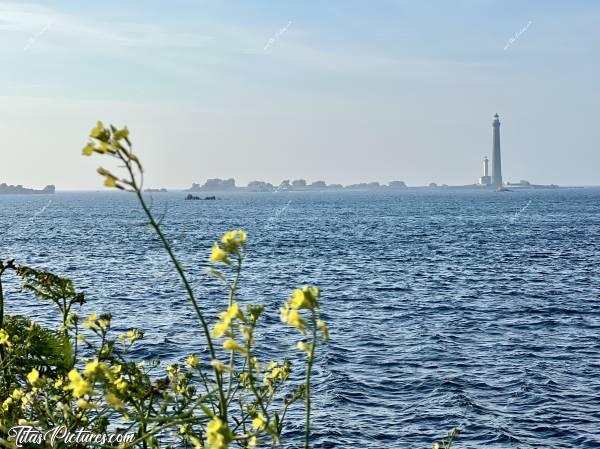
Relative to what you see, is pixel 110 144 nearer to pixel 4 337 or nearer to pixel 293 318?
pixel 293 318

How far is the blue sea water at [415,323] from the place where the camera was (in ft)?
58.0

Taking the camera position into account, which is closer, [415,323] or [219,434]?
[219,434]

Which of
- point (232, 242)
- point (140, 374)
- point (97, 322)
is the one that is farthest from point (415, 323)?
point (232, 242)

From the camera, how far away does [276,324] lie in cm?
2869

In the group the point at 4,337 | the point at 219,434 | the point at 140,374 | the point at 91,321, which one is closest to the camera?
the point at 219,434

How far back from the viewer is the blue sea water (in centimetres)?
1769

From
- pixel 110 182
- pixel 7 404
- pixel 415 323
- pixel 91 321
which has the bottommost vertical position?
pixel 415 323

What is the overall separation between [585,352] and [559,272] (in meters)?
23.7

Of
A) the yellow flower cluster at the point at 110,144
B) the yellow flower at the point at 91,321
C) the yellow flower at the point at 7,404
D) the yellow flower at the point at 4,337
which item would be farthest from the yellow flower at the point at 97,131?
the yellow flower at the point at 7,404

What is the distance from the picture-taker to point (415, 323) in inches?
1179

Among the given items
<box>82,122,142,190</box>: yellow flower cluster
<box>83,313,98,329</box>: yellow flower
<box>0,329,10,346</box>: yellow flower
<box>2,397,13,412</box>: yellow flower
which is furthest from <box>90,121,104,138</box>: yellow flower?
<box>2,397,13,412</box>: yellow flower

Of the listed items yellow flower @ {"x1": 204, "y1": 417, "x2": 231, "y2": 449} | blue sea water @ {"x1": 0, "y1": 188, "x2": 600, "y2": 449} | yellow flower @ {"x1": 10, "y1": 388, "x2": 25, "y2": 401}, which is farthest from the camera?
blue sea water @ {"x1": 0, "y1": 188, "x2": 600, "y2": 449}

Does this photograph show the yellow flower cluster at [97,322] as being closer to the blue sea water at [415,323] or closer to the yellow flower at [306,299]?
the blue sea water at [415,323]

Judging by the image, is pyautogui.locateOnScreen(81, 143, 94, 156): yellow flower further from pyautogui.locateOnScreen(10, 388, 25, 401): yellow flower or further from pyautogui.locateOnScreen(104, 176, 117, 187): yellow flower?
pyautogui.locateOnScreen(10, 388, 25, 401): yellow flower
